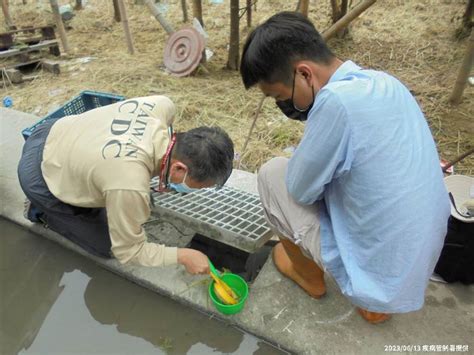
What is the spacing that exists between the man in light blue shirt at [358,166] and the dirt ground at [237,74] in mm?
1922

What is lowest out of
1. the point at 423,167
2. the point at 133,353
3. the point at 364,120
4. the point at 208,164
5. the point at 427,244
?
the point at 133,353

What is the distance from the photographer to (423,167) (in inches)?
59.8

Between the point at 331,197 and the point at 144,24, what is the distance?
7.08 m

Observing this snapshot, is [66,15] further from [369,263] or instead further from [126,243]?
[369,263]

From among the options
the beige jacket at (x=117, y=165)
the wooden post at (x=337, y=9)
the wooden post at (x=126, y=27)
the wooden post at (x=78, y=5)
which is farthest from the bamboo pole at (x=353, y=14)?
the wooden post at (x=78, y=5)

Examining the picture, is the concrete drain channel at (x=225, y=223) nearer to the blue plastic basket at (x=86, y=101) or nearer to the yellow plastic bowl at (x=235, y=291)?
the yellow plastic bowl at (x=235, y=291)

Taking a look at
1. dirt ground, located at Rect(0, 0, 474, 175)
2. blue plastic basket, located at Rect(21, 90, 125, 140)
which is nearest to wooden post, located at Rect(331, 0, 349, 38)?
dirt ground, located at Rect(0, 0, 474, 175)

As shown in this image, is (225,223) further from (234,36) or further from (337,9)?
(337,9)

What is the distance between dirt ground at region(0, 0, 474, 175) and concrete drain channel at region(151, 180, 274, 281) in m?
0.91

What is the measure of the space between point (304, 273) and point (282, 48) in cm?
128

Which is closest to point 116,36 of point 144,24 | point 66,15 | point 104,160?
point 144,24

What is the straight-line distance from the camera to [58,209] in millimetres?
2428

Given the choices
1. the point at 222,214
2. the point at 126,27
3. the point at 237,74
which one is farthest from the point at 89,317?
the point at 126,27

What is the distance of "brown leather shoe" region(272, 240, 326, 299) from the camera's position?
2.17m
